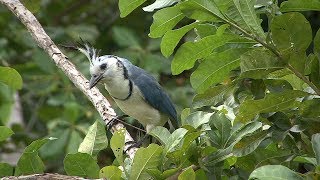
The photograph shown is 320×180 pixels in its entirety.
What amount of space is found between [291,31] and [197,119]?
0.34 m

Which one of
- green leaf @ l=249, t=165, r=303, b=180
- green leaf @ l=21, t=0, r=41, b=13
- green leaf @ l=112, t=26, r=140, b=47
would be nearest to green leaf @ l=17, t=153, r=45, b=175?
green leaf @ l=249, t=165, r=303, b=180

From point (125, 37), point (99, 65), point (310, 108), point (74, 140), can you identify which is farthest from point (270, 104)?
point (125, 37)

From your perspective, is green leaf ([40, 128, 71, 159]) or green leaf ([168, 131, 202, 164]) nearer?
green leaf ([168, 131, 202, 164])

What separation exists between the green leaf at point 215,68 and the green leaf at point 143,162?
0.86 ft

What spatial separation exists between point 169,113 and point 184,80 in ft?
3.98

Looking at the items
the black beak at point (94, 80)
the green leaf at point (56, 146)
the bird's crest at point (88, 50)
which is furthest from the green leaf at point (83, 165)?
the green leaf at point (56, 146)

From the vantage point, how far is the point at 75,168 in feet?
6.16

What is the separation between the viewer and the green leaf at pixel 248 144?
5.62 feet

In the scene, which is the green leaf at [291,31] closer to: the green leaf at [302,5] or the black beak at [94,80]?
the green leaf at [302,5]

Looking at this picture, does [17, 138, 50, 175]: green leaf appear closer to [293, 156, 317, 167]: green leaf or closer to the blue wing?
[293, 156, 317, 167]: green leaf

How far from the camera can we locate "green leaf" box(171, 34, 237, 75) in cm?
180

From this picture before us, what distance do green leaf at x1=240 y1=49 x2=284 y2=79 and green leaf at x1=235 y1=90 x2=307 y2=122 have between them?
2.2 inches

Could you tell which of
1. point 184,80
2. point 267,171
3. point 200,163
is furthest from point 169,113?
point 267,171

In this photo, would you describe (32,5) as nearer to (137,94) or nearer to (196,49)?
(137,94)
